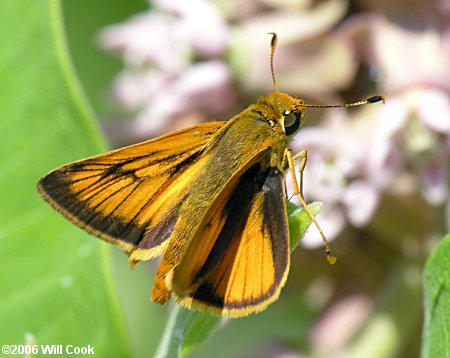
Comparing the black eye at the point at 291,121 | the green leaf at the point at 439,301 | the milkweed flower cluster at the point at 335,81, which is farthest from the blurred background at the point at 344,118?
the green leaf at the point at 439,301

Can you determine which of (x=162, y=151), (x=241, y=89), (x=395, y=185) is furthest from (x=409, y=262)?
(x=162, y=151)

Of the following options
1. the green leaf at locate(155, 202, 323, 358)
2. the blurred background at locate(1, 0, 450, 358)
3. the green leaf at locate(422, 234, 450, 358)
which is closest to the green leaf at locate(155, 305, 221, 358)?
A: the green leaf at locate(155, 202, 323, 358)

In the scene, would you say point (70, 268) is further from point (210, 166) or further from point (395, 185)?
point (395, 185)

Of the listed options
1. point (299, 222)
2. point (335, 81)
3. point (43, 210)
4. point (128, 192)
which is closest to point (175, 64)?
point (335, 81)

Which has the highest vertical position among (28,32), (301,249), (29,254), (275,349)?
(28,32)

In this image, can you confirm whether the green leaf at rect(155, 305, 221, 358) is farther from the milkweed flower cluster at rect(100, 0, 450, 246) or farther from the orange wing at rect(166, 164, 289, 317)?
the milkweed flower cluster at rect(100, 0, 450, 246)

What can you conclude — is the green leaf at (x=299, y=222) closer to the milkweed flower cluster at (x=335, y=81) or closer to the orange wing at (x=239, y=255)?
the orange wing at (x=239, y=255)
